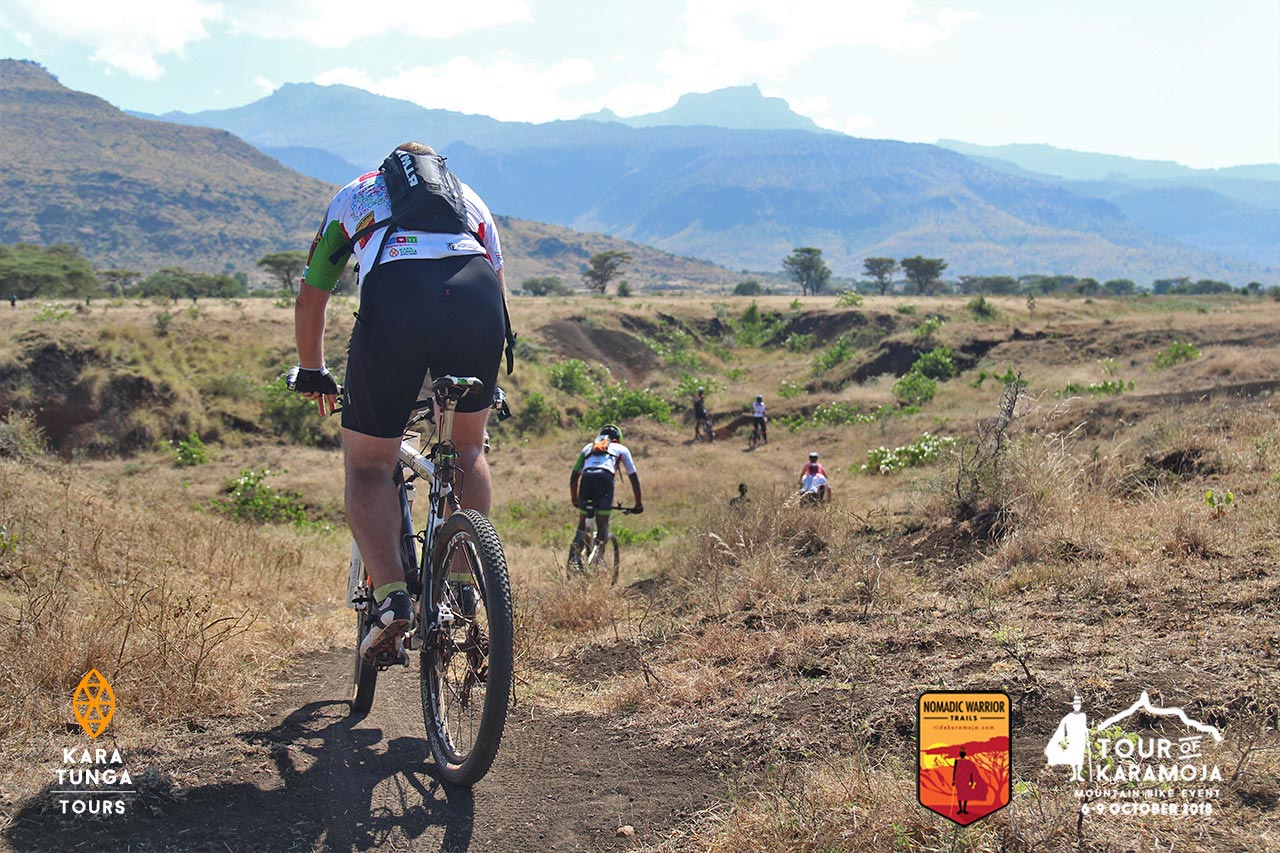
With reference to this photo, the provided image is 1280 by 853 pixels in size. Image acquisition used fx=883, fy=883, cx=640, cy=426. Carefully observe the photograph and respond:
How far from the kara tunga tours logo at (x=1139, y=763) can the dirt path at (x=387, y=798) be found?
105 cm

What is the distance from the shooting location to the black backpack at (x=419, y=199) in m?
3.11

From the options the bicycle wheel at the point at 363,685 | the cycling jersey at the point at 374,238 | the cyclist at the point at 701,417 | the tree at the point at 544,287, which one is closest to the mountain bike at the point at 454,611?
the bicycle wheel at the point at 363,685

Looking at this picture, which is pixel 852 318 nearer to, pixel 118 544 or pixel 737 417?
pixel 737 417

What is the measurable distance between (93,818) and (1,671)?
0.96 m

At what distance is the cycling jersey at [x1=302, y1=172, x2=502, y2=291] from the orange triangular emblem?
5.47 feet

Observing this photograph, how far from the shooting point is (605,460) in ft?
29.4

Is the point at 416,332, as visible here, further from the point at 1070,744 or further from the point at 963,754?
the point at 1070,744

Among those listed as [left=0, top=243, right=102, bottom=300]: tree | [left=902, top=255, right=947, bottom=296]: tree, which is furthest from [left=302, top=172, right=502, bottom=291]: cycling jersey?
Result: [left=902, top=255, right=947, bottom=296]: tree

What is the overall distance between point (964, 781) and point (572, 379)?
25.9 m

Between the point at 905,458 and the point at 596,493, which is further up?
the point at 596,493

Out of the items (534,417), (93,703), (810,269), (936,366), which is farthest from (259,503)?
(810,269)

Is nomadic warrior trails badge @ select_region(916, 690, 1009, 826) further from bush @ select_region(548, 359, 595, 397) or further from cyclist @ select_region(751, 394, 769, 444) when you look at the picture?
bush @ select_region(548, 359, 595, 397)

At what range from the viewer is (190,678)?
134 inches

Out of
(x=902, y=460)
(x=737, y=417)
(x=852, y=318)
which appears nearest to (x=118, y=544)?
(x=902, y=460)
